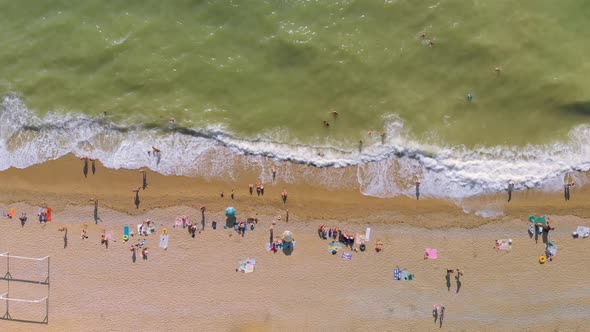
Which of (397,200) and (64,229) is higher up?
(397,200)

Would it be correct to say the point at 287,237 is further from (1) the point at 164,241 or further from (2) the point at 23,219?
(2) the point at 23,219

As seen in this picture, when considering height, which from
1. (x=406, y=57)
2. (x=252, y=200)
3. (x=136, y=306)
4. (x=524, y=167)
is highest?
(x=406, y=57)

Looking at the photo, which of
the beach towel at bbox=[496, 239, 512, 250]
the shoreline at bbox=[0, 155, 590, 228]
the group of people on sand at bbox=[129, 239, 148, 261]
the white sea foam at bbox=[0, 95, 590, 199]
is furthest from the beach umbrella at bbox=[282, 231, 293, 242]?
the beach towel at bbox=[496, 239, 512, 250]

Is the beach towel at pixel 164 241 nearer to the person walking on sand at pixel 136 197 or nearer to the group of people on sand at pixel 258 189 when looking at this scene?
the person walking on sand at pixel 136 197

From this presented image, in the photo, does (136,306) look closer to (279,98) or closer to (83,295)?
(83,295)

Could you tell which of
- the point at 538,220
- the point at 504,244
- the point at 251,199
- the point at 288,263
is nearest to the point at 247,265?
the point at 288,263

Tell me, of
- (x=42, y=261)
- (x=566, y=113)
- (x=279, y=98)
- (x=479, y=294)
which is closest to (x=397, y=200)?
(x=479, y=294)

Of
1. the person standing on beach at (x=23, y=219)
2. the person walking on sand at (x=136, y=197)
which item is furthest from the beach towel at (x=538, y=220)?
the person standing on beach at (x=23, y=219)
